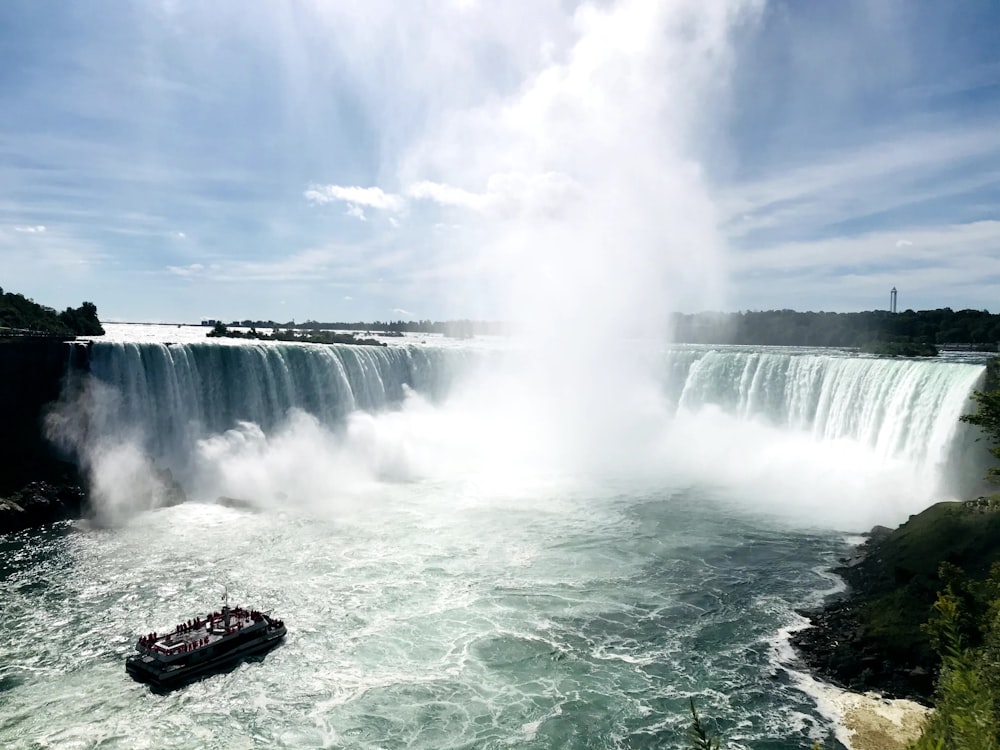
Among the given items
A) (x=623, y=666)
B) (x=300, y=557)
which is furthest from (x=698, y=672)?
(x=300, y=557)

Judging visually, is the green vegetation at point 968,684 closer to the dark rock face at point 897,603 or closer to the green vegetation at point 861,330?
the dark rock face at point 897,603

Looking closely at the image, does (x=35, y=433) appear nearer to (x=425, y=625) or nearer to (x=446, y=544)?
(x=446, y=544)

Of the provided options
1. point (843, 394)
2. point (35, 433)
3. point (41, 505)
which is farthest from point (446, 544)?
point (843, 394)

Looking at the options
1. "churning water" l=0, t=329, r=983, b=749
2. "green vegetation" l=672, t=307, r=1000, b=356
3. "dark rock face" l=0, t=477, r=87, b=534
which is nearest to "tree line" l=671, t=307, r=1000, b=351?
"green vegetation" l=672, t=307, r=1000, b=356

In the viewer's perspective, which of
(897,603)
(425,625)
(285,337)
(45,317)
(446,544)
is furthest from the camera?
(45,317)

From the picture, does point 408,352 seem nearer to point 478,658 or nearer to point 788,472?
point 788,472

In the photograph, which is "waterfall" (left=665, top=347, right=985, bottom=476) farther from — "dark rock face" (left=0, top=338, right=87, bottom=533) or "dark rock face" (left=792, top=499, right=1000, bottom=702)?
"dark rock face" (left=0, top=338, right=87, bottom=533)

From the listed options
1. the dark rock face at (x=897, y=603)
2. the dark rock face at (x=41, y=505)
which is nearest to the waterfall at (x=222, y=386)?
the dark rock face at (x=41, y=505)
